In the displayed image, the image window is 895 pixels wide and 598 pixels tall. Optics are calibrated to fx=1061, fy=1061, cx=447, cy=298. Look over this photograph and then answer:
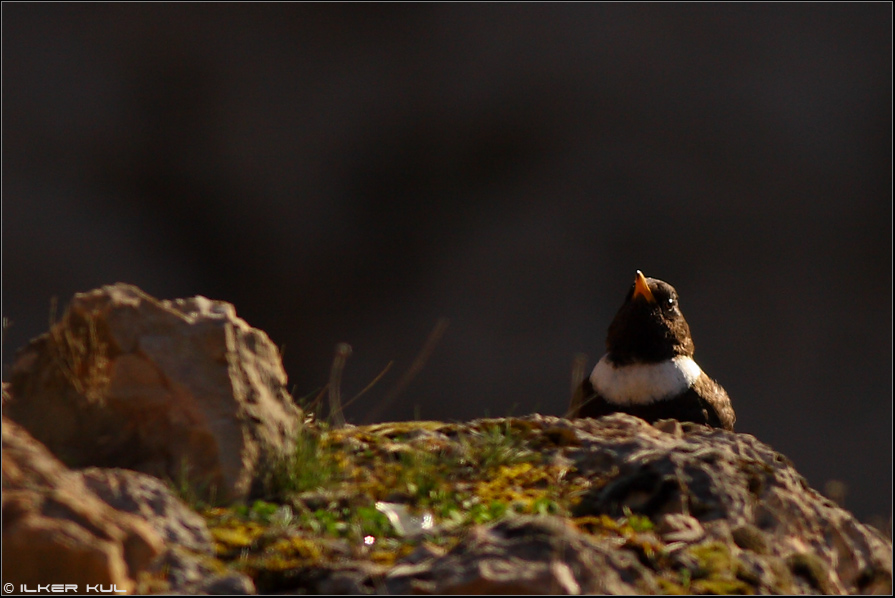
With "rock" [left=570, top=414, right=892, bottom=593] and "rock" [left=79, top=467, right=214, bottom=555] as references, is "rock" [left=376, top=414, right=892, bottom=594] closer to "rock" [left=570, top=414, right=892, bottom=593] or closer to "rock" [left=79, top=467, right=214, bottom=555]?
"rock" [left=570, top=414, right=892, bottom=593]

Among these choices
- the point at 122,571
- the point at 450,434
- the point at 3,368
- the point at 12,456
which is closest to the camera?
the point at 122,571

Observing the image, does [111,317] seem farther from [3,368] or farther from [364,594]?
[364,594]

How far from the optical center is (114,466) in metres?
2.01

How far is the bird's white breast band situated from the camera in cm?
341

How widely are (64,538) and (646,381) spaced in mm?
2321

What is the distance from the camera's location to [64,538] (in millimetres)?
1450

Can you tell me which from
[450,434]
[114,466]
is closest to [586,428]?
[450,434]

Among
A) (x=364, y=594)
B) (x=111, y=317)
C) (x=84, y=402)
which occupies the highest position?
(x=111, y=317)

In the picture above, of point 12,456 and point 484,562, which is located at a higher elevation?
point 12,456

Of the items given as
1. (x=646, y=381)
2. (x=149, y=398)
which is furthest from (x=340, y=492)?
(x=646, y=381)

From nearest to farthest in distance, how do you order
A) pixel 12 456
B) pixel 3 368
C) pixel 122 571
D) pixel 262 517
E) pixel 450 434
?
pixel 122 571
pixel 12 456
pixel 262 517
pixel 3 368
pixel 450 434

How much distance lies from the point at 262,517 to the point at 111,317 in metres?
0.49

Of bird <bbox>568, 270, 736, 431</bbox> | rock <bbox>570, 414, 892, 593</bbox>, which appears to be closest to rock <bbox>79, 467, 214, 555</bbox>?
rock <bbox>570, 414, 892, 593</bbox>

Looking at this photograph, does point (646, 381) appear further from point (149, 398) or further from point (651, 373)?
point (149, 398)
